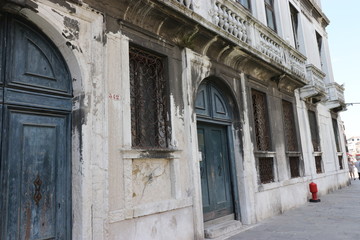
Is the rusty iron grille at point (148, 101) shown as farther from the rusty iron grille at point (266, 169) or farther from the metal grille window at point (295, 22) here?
the metal grille window at point (295, 22)

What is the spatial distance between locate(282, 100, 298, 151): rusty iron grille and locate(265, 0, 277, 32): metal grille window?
2.59 metres

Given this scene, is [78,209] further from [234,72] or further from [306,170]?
[306,170]

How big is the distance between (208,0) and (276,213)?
17.3ft

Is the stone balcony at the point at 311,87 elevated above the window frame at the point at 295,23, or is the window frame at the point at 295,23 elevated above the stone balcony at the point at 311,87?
the window frame at the point at 295,23

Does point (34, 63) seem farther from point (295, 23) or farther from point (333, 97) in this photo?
point (333, 97)

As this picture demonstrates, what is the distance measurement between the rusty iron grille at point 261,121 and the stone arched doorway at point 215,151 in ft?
3.91

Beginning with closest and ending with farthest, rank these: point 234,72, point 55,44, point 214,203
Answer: point 55,44 → point 214,203 → point 234,72

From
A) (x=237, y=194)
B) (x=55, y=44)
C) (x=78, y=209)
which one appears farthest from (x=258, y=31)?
(x=78, y=209)

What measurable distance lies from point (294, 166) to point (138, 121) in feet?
21.0

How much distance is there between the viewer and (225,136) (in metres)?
6.60

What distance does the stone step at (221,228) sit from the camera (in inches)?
197

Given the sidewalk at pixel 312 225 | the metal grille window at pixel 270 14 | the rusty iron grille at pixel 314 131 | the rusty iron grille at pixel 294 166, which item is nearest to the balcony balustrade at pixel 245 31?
the metal grille window at pixel 270 14

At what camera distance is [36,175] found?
10.6 feet

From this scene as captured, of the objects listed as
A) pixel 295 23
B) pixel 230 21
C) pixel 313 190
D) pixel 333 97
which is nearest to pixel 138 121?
pixel 230 21
